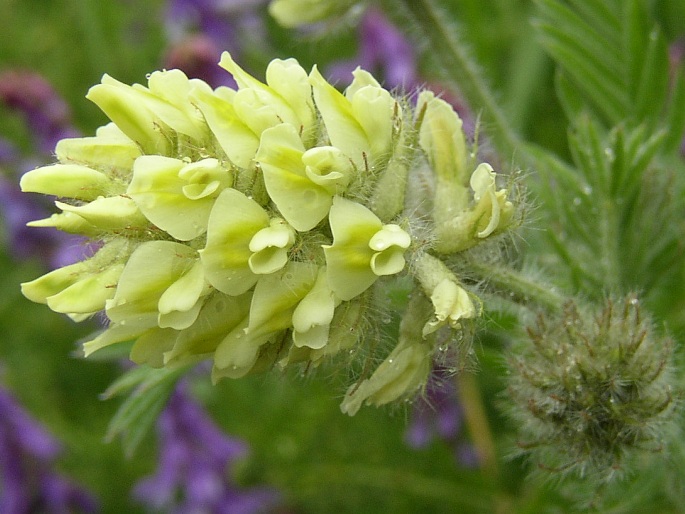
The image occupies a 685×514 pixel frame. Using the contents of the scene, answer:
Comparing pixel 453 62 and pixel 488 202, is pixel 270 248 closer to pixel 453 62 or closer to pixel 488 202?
pixel 488 202

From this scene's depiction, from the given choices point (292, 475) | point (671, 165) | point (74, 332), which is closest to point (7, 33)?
point (74, 332)

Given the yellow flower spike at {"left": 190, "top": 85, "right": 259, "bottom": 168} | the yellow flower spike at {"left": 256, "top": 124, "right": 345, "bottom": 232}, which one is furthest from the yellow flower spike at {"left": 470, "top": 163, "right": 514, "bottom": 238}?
the yellow flower spike at {"left": 190, "top": 85, "right": 259, "bottom": 168}

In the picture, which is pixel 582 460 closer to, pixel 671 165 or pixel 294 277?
pixel 294 277

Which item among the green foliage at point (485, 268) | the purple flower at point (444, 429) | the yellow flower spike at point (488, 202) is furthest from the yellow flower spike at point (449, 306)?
the purple flower at point (444, 429)

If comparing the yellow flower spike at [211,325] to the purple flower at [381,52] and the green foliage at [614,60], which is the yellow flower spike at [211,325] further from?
the purple flower at [381,52]

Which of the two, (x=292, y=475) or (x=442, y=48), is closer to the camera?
(x=442, y=48)

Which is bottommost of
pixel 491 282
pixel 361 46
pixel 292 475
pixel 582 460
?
pixel 292 475

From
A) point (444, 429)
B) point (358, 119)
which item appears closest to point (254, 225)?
point (358, 119)
